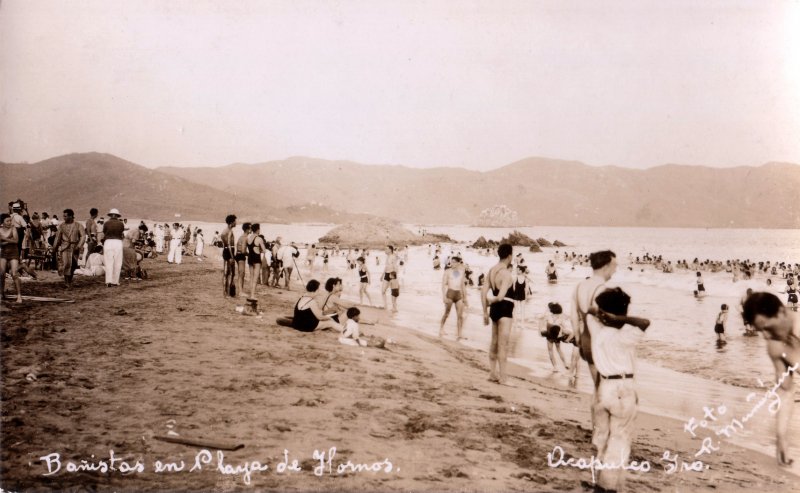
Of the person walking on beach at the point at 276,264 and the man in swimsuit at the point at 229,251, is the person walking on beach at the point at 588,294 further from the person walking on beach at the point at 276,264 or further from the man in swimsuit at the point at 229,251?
the person walking on beach at the point at 276,264

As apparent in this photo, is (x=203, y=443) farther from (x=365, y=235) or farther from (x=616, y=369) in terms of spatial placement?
(x=365, y=235)

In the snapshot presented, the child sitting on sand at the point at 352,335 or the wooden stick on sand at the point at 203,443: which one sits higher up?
the child sitting on sand at the point at 352,335

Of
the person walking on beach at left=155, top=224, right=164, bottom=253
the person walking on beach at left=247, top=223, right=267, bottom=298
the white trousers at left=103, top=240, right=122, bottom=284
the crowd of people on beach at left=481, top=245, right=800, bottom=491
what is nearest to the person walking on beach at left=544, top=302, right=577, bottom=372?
the crowd of people on beach at left=481, top=245, right=800, bottom=491

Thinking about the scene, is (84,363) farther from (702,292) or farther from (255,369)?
(702,292)

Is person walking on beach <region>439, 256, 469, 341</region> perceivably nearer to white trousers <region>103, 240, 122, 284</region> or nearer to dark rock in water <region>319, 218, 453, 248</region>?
white trousers <region>103, 240, 122, 284</region>

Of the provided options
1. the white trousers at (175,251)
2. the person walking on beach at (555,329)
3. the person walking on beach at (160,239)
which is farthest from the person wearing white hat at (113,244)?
the person walking on beach at (160,239)
